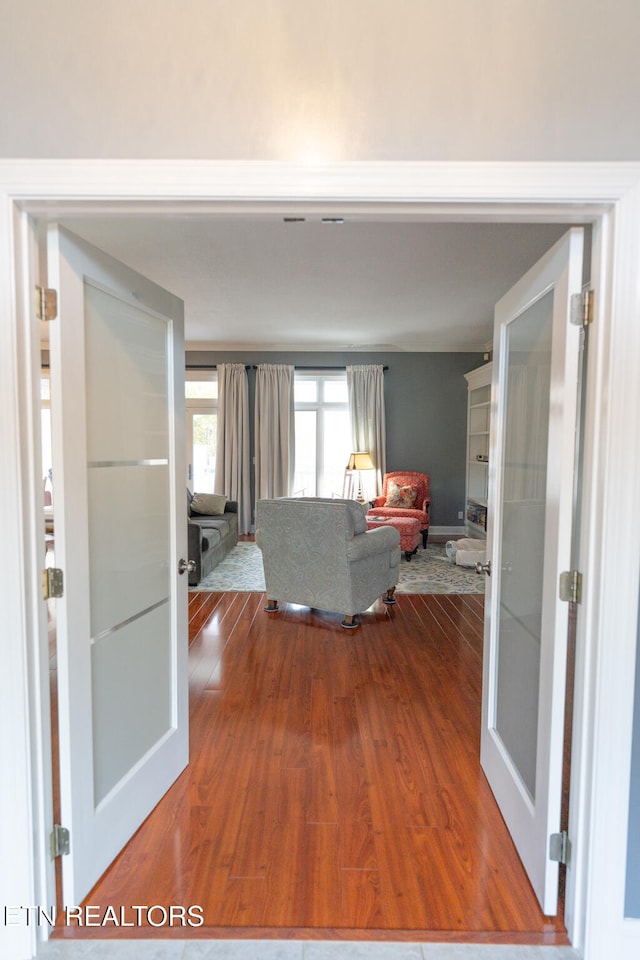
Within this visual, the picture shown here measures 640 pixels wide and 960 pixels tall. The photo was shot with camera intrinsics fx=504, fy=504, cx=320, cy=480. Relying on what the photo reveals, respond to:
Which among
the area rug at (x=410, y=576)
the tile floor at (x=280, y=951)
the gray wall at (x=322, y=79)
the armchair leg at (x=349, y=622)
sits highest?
the gray wall at (x=322, y=79)

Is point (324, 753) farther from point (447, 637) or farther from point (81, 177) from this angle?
point (81, 177)

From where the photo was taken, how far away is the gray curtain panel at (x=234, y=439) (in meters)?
7.72

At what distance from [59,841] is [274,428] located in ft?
21.5

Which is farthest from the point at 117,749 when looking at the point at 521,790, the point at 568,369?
the point at 568,369

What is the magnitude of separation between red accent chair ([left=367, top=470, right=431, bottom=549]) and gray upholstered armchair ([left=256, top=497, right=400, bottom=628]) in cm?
Answer: 258

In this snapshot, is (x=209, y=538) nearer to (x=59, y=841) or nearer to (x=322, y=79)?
(x=59, y=841)

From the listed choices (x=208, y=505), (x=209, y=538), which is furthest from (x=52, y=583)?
A: (x=208, y=505)

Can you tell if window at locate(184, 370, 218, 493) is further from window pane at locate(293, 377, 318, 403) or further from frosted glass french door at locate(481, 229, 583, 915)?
frosted glass french door at locate(481, 229, 583, 915)

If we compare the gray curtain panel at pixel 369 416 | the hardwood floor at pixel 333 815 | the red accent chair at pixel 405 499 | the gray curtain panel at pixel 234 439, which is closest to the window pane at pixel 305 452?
the gray curtain panel at pixel 369 416

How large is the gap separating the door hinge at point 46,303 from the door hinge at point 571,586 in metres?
1.59

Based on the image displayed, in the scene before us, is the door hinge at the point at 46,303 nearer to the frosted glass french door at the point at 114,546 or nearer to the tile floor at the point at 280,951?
the frosted glass french door at the point at 114,546

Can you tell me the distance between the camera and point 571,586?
1.41 meters

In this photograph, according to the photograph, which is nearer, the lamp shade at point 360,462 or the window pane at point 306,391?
the lamp shade at point 360,462

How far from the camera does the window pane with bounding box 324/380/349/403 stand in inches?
313
